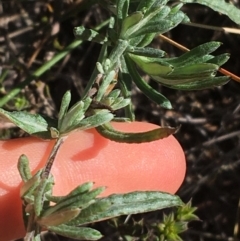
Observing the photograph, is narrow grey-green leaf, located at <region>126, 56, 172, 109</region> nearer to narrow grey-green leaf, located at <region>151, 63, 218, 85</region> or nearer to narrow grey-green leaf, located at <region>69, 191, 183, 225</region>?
narrow grey-green leaf, located at <region>151, 63, 218, 85</region>

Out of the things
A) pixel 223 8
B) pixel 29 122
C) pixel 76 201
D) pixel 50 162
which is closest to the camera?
pixel 76 201

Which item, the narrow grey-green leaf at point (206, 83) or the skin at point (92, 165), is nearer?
the narrow grey-green leaf at point (206, 83)

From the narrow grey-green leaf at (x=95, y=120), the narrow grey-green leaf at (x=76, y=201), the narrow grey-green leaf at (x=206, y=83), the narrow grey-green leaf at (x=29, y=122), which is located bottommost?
the narrow grey-green leaf at (x=76, y=201)

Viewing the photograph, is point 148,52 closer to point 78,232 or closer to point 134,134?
point 134,134

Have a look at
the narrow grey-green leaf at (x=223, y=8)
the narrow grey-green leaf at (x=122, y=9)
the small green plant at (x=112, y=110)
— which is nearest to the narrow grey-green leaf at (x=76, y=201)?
the small green plant at (x=112, y=110)

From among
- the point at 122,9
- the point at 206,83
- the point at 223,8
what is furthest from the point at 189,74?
the point at 223,8

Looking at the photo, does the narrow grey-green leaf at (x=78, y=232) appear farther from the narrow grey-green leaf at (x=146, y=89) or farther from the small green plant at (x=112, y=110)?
the narrow grey-green leaf at (x=146, y=89)

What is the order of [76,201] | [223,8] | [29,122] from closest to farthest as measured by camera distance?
1. [76,201]
2. [29,122]
3. [223,8]

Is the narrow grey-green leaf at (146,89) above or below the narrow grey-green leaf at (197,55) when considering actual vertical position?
below
